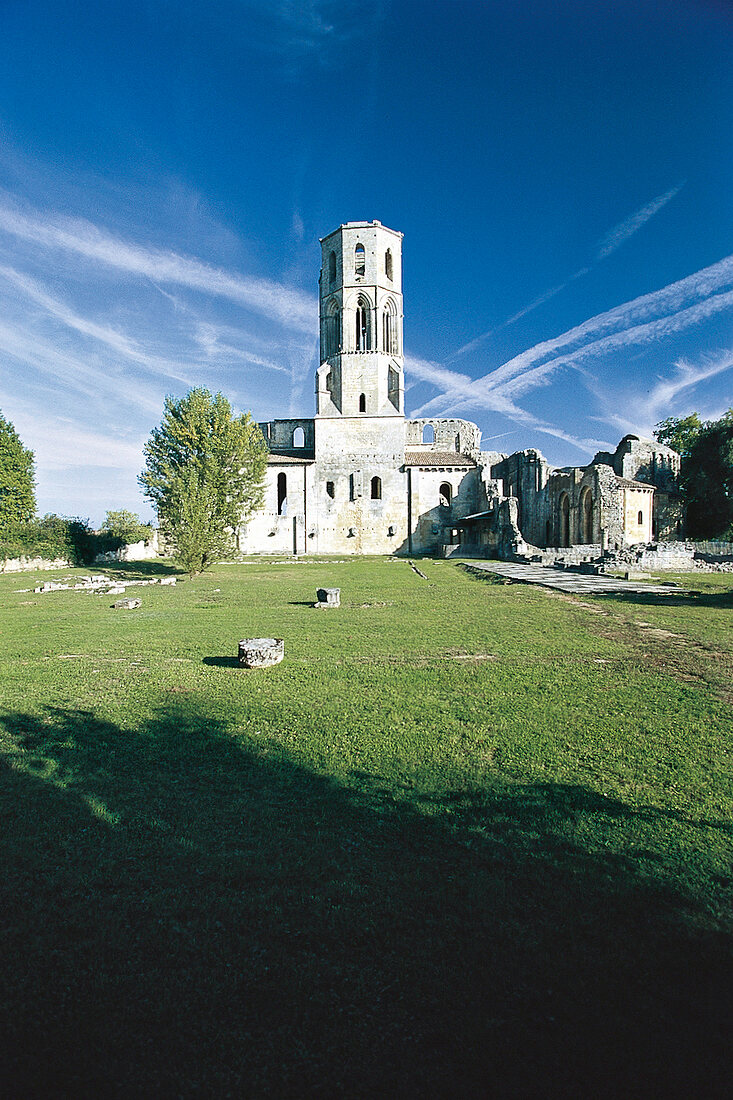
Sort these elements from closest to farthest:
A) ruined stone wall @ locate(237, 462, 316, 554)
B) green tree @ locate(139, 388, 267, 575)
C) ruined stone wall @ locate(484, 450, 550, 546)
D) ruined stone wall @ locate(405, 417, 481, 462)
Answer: green tree @ locate(139, 388, 267, 575), ruined stone wall @ locate(484, 450, 550, 546), ruined stone wall @ locate(237, 462, 316, 554), ruined stone wall @ locate(405, 417, 481, 462)

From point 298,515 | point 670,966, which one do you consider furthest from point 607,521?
point 670,966

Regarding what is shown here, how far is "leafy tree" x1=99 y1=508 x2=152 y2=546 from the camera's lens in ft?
128

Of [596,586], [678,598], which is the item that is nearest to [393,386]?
[596,586]

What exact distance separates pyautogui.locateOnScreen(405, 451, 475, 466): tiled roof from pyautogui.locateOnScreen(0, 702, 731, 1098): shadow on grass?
135 ft

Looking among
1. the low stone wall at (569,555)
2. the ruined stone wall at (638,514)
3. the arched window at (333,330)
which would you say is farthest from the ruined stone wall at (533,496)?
the arched window at (333,330)

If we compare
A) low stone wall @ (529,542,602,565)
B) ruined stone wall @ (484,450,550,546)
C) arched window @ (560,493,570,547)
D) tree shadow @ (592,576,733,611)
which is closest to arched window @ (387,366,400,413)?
ruined stone wall @ (484,450,550,546)

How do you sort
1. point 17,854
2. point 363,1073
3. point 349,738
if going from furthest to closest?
1. point 349,738
2. point 17,854
3. point 363,1073

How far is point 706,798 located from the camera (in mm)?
3559

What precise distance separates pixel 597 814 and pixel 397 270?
51.8 m

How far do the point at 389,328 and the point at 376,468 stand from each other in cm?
1328

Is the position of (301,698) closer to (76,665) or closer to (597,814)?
(597,814)

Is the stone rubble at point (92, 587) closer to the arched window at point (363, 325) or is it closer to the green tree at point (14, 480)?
the green tree at point (14, 480)

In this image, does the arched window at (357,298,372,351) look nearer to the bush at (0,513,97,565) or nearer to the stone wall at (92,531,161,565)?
the stone wall at (92,531,161,565)

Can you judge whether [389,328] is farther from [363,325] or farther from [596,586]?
[596,586]
